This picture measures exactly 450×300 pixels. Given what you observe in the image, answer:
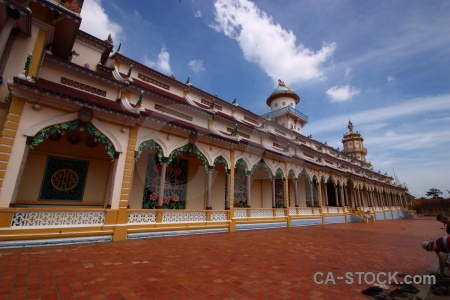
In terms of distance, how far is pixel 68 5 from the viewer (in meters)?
8.35

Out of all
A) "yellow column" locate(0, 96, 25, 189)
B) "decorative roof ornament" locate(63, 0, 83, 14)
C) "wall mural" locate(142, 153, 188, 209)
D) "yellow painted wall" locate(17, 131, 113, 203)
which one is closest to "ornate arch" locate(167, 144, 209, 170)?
"wall mural" locate(142, 153, 188, 209)

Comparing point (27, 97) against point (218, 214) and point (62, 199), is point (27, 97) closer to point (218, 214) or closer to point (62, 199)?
point (62, 199)

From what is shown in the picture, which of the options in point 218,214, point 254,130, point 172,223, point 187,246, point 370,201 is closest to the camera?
point 187,246

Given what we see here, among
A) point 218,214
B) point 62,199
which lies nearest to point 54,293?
point 62,199

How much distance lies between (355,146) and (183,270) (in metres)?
48.5

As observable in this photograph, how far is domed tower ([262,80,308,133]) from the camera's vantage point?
2728 cm

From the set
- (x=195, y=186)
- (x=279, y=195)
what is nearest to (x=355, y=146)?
(x=279, y=195)

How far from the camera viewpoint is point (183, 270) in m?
4.55

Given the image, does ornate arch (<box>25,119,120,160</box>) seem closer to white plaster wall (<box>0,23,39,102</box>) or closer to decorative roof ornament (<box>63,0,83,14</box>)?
white plaster wall (<box>0,23,39,102</box>)

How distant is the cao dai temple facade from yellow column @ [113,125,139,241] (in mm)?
36

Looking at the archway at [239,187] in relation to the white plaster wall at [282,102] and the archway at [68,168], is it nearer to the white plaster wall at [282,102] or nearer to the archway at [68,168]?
the archway at [68,168]

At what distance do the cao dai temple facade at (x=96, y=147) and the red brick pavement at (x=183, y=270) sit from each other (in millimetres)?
1448

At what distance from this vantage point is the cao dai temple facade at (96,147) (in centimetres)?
638

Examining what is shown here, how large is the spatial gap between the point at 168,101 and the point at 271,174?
335 inches
